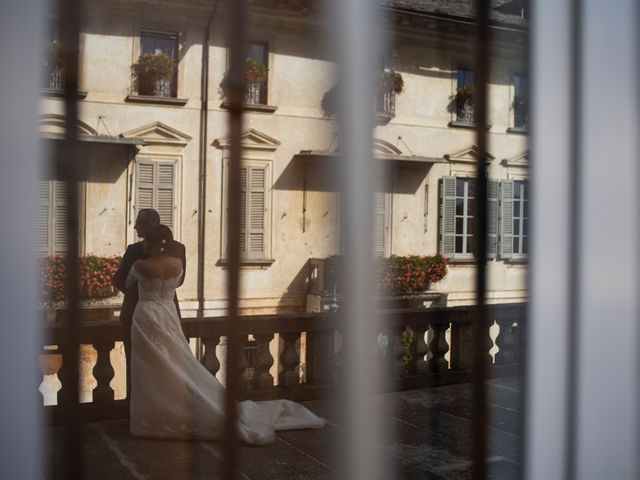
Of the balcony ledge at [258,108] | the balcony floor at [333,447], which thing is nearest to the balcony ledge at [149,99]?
the balcony ledge at [258,108]

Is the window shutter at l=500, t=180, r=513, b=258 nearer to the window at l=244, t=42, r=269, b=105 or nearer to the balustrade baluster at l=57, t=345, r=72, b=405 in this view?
the window at l=244, t=42, r=269, b=105

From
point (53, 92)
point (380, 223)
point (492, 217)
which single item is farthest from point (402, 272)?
point (53, 92)

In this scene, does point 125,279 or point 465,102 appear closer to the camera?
point 125,279

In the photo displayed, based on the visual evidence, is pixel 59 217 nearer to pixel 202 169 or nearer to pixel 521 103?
pixel 202 169

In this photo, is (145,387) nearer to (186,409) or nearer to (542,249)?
(186,409)

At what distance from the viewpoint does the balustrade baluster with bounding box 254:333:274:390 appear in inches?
35.7

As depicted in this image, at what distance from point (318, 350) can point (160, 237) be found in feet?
0.85

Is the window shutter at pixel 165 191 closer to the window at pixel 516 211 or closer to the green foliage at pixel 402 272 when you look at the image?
the green foliage at pixel 402 272

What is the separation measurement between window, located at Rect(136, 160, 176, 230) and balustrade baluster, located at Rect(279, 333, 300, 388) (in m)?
0.20

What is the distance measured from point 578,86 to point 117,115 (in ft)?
2.36

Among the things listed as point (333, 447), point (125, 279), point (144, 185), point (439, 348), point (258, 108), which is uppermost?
point (258, 108)

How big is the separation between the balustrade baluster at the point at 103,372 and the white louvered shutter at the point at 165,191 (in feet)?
0.50

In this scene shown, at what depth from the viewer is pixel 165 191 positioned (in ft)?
2.68

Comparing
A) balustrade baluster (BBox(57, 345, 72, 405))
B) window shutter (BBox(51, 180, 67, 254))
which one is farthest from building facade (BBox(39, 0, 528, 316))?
balustrade baluster (BBox(57, 345, 72, 405))
